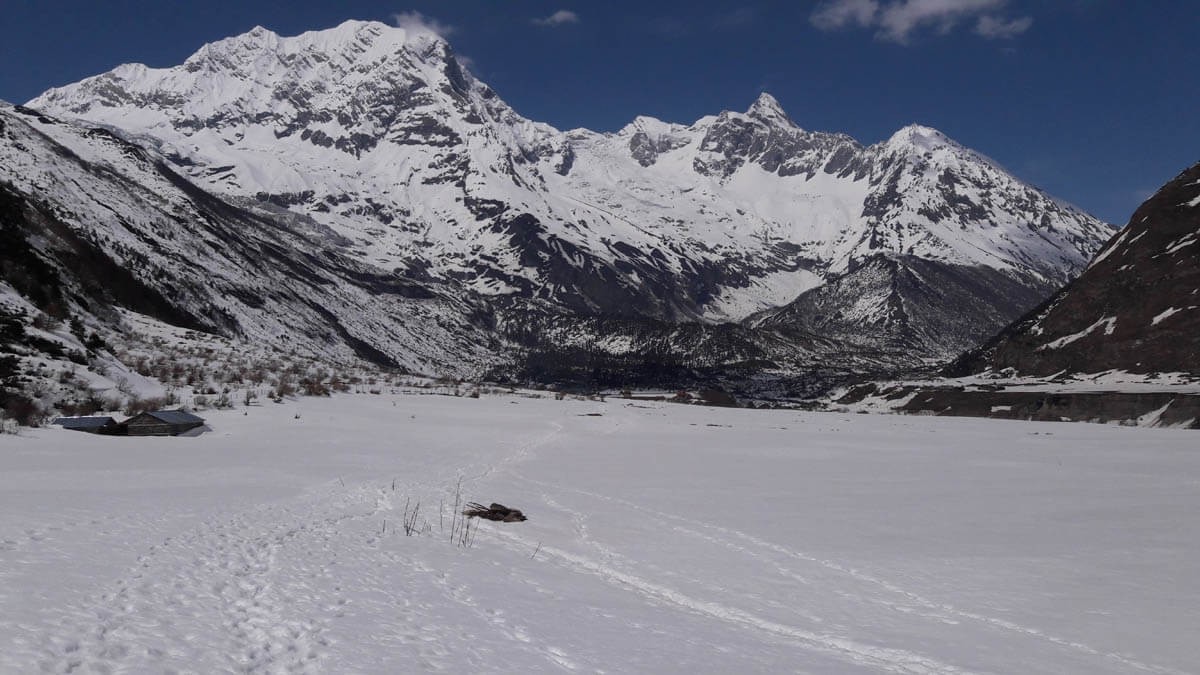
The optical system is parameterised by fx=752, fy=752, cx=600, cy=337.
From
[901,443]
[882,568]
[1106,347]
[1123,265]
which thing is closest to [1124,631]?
[882,568]

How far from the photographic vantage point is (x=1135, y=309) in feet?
307

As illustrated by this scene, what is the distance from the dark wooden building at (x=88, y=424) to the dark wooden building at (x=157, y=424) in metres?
0.57

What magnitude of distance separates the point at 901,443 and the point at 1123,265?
3457 inches

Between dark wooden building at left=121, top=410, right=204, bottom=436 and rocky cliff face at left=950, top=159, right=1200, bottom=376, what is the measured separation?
89333 mm

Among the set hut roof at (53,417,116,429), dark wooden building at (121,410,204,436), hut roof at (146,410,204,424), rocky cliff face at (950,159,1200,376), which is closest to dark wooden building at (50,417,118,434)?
hut roof at (53,417,116,429)

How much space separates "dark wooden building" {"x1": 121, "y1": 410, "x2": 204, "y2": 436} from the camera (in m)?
27.9

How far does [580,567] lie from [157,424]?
21.8 metres

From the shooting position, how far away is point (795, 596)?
12266 mm

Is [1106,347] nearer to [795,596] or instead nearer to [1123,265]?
[1123,265]

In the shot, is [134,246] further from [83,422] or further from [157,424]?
[83,422]

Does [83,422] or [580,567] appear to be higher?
[83,422]

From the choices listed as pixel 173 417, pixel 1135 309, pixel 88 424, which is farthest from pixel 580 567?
pixel 1135 309

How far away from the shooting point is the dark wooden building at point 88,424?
26000 mm

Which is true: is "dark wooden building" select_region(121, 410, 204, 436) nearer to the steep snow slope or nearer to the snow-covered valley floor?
the snow-covered valley floor
